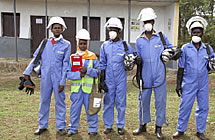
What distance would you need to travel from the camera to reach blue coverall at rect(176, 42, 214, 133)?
4.19 m

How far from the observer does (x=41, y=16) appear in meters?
Result: 13.8

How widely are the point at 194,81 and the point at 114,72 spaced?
137 centimetres

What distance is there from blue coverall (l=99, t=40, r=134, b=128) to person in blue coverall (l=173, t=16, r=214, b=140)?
0.99 meters

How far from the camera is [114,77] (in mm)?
4387

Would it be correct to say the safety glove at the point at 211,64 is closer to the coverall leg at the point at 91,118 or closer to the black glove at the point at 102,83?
the black glove at the point at 102,83

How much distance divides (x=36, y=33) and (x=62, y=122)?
10551mm

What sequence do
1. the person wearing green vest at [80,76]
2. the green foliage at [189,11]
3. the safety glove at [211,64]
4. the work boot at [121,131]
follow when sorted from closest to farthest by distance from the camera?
the safety glove at [211,64]
the person wearing green vest at [80,76]
the work boot at [121,131]
the green foliage at [189,11]

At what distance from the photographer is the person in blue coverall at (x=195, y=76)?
13.8ft

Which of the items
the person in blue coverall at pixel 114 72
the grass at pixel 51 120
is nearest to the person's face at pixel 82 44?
the person in blue coverall at pixel 114 72

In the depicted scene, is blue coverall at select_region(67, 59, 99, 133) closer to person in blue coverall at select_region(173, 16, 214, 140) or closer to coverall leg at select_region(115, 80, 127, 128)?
coverall leg at select_region(115, 80, 127, 128)

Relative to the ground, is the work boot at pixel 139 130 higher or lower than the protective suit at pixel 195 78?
lower

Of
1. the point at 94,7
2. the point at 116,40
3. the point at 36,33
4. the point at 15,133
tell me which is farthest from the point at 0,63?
the point at 116,40

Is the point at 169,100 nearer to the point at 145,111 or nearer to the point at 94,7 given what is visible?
the point at 145,111

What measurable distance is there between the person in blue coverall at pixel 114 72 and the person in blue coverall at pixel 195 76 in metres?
0.99
